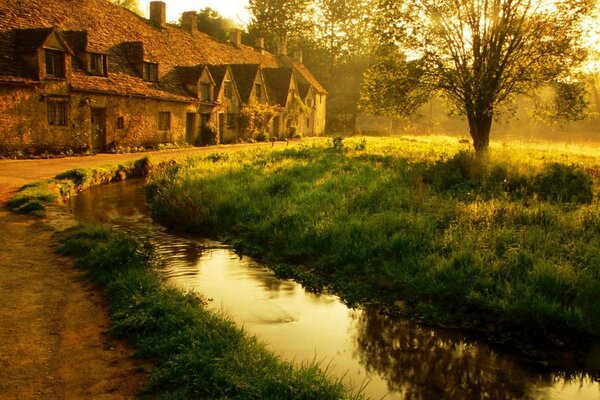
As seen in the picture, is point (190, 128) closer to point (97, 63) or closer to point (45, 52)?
point (97, 63)

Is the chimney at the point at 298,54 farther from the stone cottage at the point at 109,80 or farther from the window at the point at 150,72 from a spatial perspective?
the window at the point at 150,72

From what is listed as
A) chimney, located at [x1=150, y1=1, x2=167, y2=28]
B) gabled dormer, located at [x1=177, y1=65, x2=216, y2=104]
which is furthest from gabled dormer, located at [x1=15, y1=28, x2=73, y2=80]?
A: chimney, located at [x1=150, y1=1, x2=167, y2=28]

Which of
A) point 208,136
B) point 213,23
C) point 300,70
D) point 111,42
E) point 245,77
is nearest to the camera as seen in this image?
point 111,42

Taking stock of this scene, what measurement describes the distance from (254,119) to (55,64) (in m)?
19.4

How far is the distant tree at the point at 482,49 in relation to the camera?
17.8 m

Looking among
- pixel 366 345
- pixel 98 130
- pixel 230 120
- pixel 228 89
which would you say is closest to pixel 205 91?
pixel 228 89

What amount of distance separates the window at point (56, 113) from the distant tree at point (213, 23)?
115 ft

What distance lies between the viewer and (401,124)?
7612cm

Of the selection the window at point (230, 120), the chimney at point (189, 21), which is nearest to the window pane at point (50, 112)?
the window at point (230, 120)

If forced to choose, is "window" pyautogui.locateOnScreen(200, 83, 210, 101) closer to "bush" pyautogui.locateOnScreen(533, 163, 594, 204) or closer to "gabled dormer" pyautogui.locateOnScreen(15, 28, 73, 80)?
"gabled dormer" pyautogui.locateOnScreen(15, 28, 73, 80)

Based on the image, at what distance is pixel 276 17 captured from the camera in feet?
229

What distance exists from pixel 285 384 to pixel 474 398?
2.50m

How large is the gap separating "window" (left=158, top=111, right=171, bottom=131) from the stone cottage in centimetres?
7

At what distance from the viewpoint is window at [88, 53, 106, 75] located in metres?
27.1
